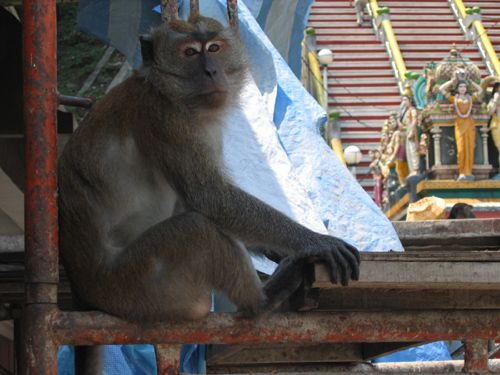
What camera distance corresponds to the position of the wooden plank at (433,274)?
2.56 meters

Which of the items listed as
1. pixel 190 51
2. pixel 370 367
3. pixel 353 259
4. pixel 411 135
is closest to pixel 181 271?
pixel 353 259

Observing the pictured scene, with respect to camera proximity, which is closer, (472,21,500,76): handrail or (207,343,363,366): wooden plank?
(207,343,363,366): wooden plank

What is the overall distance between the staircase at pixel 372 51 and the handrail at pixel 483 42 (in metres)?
0.19

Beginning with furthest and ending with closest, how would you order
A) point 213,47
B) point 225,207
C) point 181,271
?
point 213,47 < point 225,207 < point 181,271

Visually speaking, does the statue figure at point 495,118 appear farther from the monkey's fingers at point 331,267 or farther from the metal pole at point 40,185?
the metal pole at point 40,185

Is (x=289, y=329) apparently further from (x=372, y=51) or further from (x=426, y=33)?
(x=426, y=33)

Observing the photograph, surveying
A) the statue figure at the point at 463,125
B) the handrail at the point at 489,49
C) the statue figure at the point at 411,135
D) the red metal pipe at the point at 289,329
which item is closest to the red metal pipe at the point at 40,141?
the red metal pipe at the point at 289,329

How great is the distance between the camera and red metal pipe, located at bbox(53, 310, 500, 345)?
9.04 feet

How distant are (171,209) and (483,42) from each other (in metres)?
18.3

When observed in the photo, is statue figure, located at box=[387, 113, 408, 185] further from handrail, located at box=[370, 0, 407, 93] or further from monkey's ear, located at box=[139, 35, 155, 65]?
monkey's ear, located at box=[139, 35, 155, 65]

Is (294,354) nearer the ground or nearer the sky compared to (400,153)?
nearer the ground

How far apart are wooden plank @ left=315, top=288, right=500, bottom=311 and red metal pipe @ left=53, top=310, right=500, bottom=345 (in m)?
0.11

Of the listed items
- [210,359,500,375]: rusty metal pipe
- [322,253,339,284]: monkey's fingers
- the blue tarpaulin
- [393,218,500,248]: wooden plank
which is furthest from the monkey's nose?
[393,218,500,248]: wooden plank

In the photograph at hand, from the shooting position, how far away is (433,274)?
8.43 ft
